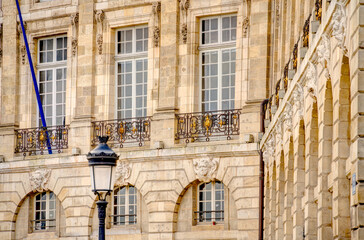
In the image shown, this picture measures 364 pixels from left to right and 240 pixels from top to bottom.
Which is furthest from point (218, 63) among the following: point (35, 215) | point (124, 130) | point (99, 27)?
point (35, 215)

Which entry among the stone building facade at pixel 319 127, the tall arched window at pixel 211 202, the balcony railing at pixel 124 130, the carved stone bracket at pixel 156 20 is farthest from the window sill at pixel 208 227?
the carved stone bracket at pixel 156 20

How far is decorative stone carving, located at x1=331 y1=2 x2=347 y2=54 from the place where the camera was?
50.3ft

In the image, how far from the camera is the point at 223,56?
101 feet

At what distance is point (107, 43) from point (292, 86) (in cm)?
1170

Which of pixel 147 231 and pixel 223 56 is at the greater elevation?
pixel 223 56

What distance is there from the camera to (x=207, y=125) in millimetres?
30250

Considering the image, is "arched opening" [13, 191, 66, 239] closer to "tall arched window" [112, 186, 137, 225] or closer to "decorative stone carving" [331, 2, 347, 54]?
"tall arched window" [112, 186, 137, 225]

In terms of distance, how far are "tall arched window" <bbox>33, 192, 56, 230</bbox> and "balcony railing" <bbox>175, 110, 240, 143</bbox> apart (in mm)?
4230

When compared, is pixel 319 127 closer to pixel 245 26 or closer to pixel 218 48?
pixel 245 26

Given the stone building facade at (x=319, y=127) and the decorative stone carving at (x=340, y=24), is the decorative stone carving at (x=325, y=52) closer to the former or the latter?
the stone building facade at (x=319, y=127)

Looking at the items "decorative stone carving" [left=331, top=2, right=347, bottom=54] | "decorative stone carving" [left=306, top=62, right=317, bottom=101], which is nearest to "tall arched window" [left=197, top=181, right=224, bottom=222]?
"decorative stone carving" [left=306, top=62, right=317, bottom=101]

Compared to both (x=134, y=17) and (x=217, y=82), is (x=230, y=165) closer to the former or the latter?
(x=217, y=82)

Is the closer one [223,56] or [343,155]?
[343,155]

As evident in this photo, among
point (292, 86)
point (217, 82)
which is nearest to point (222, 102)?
point (217, 82)
